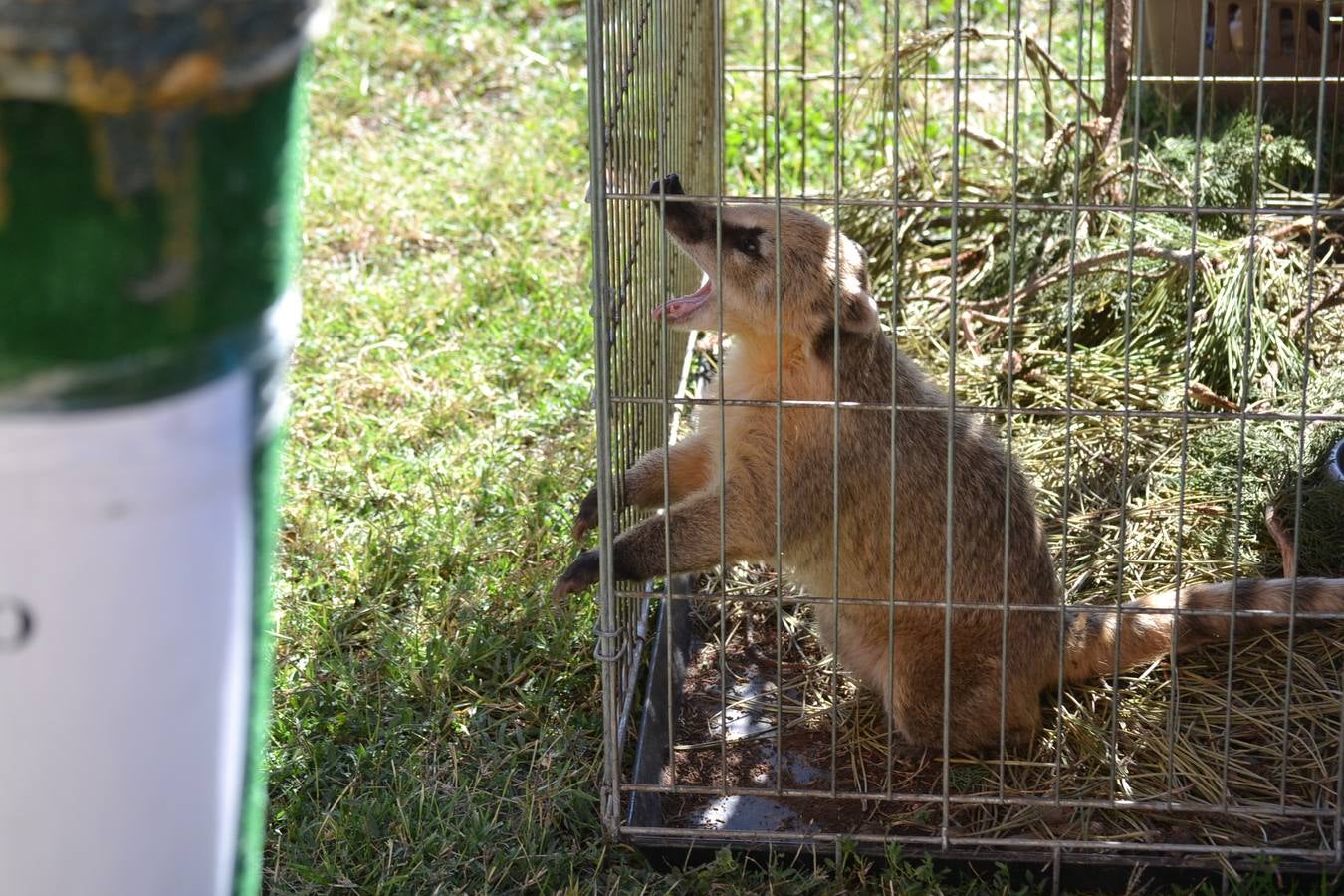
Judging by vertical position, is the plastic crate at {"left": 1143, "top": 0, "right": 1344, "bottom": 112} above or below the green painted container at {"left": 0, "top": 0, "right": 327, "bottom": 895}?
above

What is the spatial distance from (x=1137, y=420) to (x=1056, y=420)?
0.82 m

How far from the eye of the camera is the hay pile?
343cm

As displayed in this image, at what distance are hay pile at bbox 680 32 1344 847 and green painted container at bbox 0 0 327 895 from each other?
70.2 inches

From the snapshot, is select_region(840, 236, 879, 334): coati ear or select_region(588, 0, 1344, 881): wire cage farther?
select_region(840, 236, 879, 334): coati ear

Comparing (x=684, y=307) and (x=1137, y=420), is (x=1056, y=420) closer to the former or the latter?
(x=1137, y=420)

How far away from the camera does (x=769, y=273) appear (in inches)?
144

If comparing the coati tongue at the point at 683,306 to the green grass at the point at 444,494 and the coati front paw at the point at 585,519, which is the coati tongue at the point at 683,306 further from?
the green grass at the point at 444,494

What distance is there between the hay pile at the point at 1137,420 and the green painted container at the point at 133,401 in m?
1.78

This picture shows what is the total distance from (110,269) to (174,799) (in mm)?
460

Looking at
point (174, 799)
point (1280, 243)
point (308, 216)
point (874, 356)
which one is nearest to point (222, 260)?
point (174, 799)

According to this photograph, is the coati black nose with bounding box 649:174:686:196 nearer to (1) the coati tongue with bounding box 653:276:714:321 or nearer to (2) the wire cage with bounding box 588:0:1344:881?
(2) the wire cage with bounding box 588:0:1344:881

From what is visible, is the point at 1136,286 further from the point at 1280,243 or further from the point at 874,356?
the point at 874,356

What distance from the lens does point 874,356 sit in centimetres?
370

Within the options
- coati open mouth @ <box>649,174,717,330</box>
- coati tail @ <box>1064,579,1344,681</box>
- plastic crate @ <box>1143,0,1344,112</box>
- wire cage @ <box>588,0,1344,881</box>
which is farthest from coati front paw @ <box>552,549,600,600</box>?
plastic crate @ <box>1143,0,1344,112</box>
